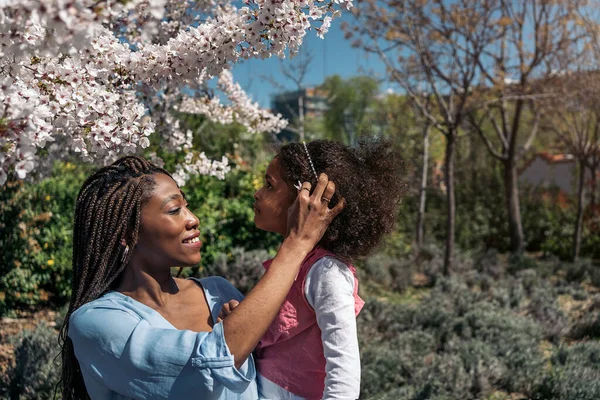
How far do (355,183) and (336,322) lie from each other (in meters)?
0.43

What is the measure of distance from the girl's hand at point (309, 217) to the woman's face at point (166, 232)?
0.27m

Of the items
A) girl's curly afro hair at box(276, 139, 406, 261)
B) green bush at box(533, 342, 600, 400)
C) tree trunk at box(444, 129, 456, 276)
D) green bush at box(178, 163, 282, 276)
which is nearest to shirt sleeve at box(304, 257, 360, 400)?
girl's curly afro hair at box(276, 139, 406, 261)

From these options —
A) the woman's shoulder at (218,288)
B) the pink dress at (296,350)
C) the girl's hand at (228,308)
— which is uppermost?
the woman's shoulder at (218,288)

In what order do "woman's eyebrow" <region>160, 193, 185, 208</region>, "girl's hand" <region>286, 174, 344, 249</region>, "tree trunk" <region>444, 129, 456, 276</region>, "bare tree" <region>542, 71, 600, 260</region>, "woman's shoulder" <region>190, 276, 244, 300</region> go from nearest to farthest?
"girl's hand" <region>286, 174, 344, 249</region> < "woman's eyebrow" <region>160, 193, 185, 208</region> < "woman's shoulder" <region>190, 276, 244, 300</region> < "tree trunk" <region>444, 129, 456, 276</region> < "bare tree" <region>542, 71, 600, 260</region>

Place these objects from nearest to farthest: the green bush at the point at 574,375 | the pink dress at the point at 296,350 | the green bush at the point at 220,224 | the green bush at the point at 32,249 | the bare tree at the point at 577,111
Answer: the pink dress at the point at 296,350 → the green bush at the point at 574,375 → the green bush at the point at 32,249 → the green bush at the point at 220,224 → the bare tree at the point at 577,111

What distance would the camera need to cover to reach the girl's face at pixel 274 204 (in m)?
1.87

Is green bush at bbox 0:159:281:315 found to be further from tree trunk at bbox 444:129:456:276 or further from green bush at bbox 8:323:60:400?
tree trunk at bbox 444:129:456:276

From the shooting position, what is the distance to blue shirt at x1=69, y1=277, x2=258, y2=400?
128 centimetres

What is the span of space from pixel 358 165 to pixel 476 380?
275cm

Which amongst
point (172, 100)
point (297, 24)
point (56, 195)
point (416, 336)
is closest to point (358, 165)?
point (297, 24)

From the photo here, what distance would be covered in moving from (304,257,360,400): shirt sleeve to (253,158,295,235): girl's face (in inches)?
8.2

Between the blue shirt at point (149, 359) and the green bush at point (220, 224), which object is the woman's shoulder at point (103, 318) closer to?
→ the blue shirt at point (149, 359)

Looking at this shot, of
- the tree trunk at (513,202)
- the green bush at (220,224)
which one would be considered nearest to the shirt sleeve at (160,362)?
the green bush at (220,224)

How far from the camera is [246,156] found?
37.4 ft
